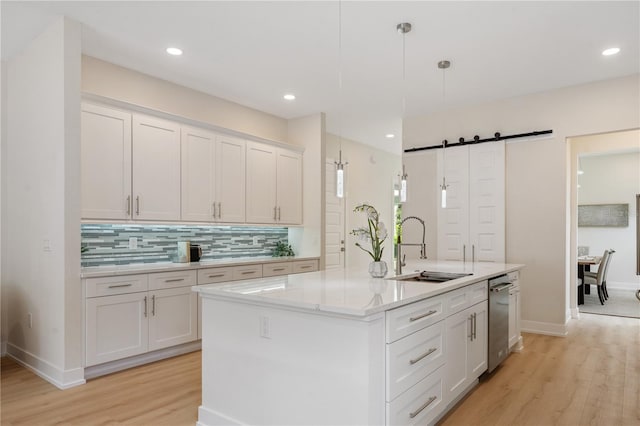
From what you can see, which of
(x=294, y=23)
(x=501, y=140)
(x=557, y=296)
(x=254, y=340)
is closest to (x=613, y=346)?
(x=557, y=296)

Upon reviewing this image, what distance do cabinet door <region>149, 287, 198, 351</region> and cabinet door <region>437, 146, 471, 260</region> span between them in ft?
11.1

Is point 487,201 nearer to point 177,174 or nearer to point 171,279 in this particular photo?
point 177,174

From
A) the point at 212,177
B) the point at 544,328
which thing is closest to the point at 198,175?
the point at 212,177

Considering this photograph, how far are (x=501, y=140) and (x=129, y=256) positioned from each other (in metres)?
4.62

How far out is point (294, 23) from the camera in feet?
10.9

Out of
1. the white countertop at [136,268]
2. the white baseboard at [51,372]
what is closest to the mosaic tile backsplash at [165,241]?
the white countertop at [136,268]

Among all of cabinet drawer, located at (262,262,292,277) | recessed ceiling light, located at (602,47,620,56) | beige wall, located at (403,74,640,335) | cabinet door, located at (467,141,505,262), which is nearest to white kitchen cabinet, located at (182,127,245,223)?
cabinet drawer, located at (262,262,292,277)

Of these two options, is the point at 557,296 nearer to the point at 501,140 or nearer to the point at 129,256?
the point at 501,140

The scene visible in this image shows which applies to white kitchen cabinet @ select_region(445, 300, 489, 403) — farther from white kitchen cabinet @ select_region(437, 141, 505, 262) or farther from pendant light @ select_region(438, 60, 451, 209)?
white kitchen cabinet @ select_region(437, 141, 505, 262)

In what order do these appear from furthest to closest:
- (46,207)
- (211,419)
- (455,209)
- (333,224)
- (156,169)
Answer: (333,224) < (455,209) < (156,169) < (46,207) < (211,419)

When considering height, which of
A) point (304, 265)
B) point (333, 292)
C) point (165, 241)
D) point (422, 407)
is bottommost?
point (422, 407)

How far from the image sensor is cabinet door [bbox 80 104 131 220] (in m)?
3.54

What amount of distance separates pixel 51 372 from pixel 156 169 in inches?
77.8

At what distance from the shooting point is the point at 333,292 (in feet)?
7.72
